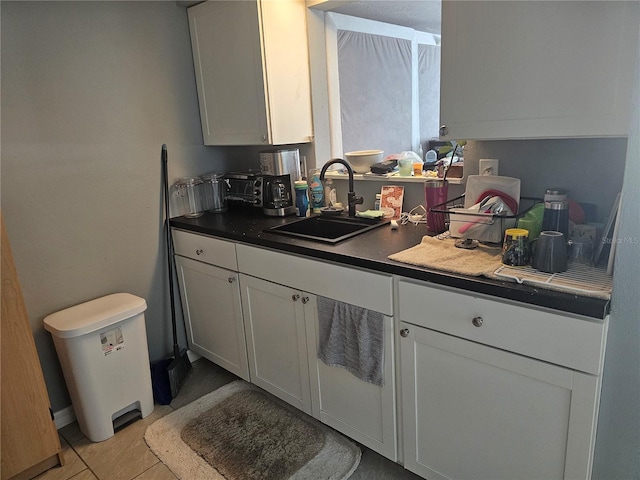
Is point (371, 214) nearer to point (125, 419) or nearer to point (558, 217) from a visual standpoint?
point (558, 217)

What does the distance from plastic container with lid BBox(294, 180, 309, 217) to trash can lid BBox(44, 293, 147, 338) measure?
3.08ft

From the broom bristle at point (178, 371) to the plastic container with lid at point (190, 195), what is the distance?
84 cm

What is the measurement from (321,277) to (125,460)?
1.26m

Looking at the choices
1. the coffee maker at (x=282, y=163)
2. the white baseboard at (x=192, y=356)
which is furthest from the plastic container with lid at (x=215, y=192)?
the white baseboard at (x=192, y=356)

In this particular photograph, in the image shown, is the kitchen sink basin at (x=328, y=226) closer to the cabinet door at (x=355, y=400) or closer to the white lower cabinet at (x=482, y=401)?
the cabinet door at (x=355, y=400)

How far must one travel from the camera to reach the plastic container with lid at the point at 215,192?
2.73 m

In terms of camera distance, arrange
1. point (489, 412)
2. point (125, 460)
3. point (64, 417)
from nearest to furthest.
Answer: point (489, 412) → point (125, 460) → point (64, 417)

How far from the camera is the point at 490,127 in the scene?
5.02 ft

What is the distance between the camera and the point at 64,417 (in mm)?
2307

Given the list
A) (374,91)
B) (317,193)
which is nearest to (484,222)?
(317,193)

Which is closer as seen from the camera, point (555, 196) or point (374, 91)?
point (555, 196)

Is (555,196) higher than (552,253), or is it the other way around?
(555,196)

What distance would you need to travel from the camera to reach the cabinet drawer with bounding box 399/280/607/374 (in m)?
1.18

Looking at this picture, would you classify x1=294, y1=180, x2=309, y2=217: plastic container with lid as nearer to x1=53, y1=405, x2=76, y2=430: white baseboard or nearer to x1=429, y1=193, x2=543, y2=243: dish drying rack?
x1=429, y1=193, x2=543, y2=243: dish drying rack
